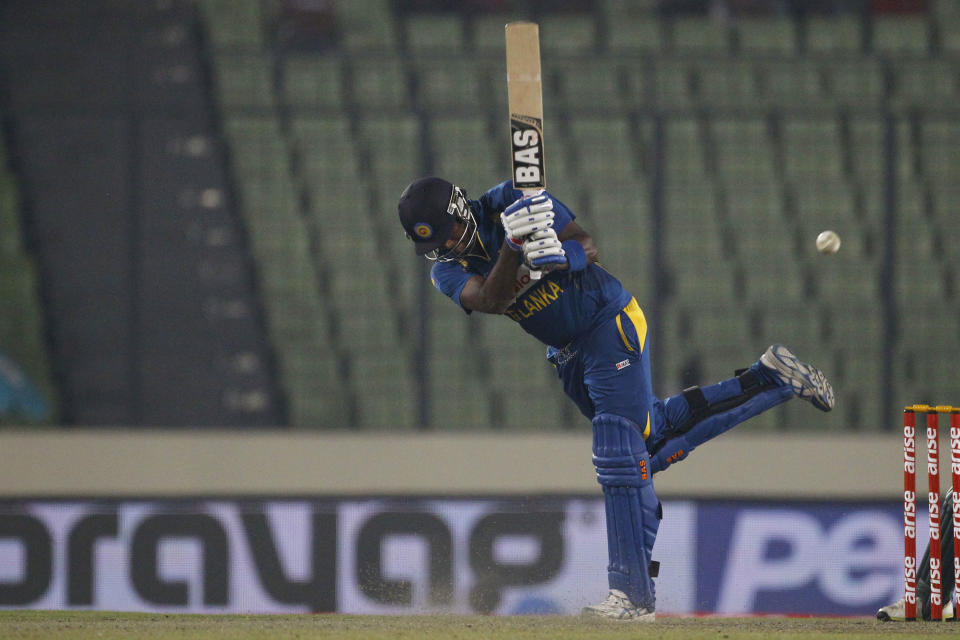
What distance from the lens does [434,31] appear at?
44.2 feet

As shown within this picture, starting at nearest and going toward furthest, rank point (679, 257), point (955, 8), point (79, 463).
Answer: point (79, 463) < point (679, 257) < point (955, 8)

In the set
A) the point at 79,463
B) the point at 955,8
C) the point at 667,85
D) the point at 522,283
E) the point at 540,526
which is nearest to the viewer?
the point at 522,283

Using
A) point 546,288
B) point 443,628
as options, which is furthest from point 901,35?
point 443,628

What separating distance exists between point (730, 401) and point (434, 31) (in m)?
7.68

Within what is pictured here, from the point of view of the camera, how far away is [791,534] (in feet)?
31.6

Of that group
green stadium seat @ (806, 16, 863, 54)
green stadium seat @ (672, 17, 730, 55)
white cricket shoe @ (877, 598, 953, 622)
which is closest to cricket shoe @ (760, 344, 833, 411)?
white cricket shoe @ (877, 598, 953, 622)

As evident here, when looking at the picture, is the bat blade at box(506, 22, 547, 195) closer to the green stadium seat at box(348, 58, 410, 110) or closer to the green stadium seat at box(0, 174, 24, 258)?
the green stadium seat at box(348, 58, 410, 110)

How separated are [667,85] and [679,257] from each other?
2.42 metres

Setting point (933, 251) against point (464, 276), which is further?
point (933, 251)

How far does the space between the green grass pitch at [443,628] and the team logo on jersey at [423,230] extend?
5.32 feet

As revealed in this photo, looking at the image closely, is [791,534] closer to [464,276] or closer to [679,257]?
[679,257]

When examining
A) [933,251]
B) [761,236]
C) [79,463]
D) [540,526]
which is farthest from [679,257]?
[79,463]

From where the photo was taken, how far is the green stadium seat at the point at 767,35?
1336cm

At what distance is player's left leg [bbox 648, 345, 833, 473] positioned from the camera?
6.56 m
